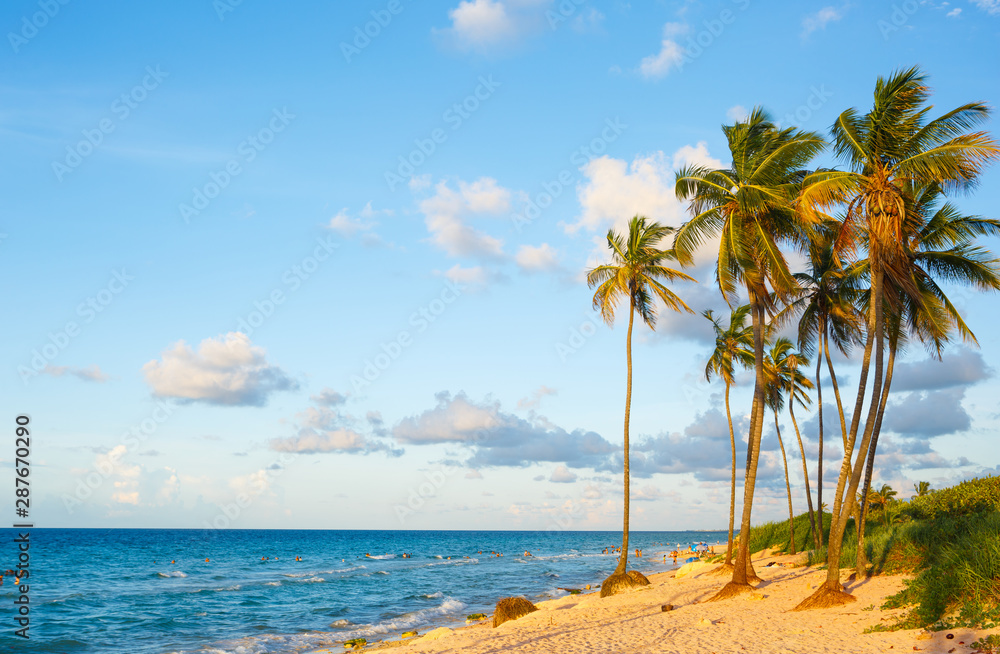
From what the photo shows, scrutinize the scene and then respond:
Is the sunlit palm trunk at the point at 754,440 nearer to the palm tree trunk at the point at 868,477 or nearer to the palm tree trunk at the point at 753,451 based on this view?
the palm tree trunk at the point at 753,451

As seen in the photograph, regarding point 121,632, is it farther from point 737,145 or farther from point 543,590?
point 737,145

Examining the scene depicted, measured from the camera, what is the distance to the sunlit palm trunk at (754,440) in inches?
746

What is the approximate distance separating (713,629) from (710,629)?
7cm

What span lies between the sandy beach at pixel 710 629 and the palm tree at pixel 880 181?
5.36ft

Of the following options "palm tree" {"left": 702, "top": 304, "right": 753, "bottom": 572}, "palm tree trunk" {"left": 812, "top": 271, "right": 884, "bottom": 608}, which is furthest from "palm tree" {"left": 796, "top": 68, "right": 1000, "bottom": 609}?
"palm tree" {"left": 702, "top": 304, "right": 753, "bottom": 572}

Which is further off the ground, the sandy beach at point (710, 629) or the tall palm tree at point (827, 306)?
the tall palm tree at point (827, 306)

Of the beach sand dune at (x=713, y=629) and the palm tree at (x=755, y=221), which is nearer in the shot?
the beach sand dune at (x=713, y=629)

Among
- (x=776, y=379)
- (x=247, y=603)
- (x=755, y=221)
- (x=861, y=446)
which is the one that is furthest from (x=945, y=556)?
(x=247, y=603)

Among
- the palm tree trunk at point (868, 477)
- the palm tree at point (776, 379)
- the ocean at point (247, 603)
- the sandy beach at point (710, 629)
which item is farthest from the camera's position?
the palm tree at point (776, 379)

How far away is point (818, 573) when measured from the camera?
2173 centimetres

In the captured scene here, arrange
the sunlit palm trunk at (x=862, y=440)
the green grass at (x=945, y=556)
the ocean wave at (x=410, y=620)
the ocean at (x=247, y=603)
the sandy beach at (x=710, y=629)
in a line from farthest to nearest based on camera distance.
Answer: the ocean wave at (x=410, y=620)
the ocean at (x=247, y=603)
the sunlit palm trunk at (x=862, y=440)
the sandy beach at (x=710, y=629)
the green grass at (x=945, y=556)

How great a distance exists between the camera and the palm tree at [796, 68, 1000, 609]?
15297 millimetres

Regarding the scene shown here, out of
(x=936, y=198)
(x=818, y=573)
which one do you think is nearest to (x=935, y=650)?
(x=818, y=573)

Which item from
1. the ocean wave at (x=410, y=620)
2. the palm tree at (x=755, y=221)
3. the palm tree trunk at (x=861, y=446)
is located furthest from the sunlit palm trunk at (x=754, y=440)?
the ocean wave at (x=410, y=620)
